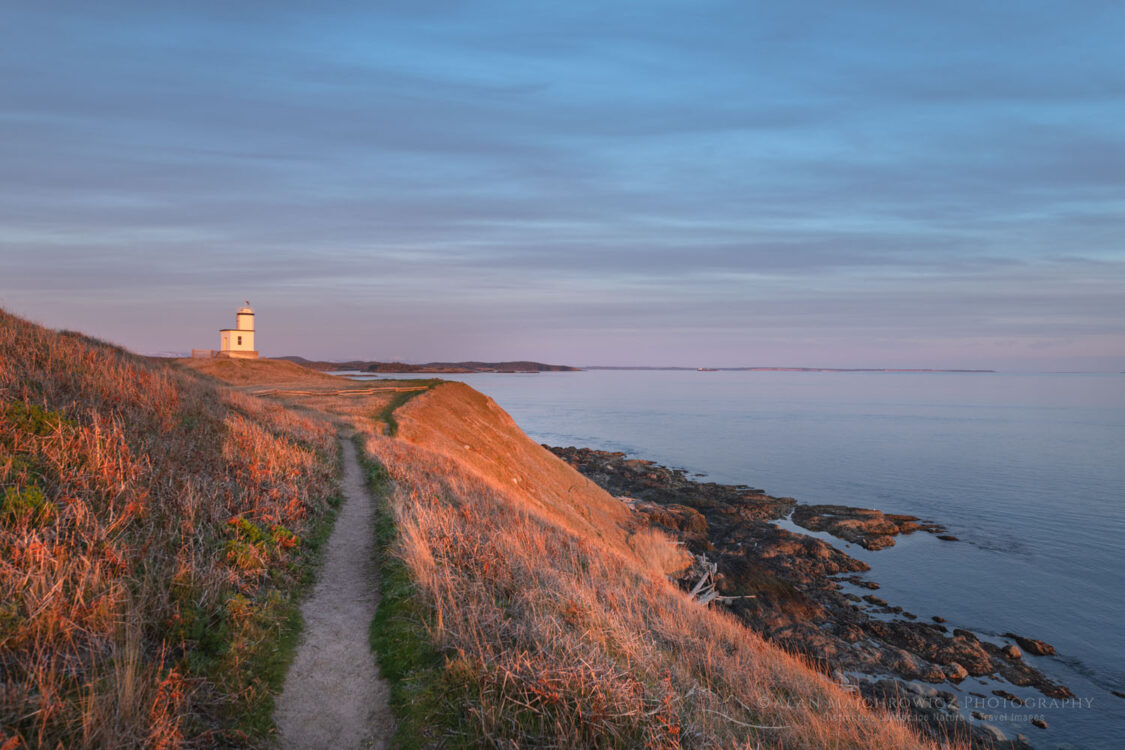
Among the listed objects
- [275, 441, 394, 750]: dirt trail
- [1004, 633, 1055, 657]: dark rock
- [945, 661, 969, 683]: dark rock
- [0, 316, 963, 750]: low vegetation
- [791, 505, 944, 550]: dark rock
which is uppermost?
[0, 316, 963, 750]: low vegetation

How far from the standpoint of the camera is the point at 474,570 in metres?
7.90

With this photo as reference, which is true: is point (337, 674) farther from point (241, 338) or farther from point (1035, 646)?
point (241, 338)

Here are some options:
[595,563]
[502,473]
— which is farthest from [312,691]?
[502,473]

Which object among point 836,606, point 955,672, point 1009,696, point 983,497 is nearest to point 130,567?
point 955,672

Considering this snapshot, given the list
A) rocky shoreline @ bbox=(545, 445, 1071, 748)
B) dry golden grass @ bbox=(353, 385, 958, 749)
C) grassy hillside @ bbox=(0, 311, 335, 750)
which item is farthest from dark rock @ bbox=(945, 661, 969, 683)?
grassy hillside @ bbox=(0, 311, 335, 750)

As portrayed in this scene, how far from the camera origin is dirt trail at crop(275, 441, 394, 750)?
493cm

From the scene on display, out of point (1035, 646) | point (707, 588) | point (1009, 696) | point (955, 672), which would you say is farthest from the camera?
point (707, 588)

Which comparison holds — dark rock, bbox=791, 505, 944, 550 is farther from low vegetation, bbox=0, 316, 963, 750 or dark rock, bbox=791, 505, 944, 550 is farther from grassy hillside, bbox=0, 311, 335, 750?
grassy hillside, bbox=0, 311, 335, 750

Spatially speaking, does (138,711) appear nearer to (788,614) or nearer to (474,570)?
(474,570)

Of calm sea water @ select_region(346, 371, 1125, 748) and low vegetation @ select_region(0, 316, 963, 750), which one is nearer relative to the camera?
low vegetation @ select_region(0, 316, 963, 750)

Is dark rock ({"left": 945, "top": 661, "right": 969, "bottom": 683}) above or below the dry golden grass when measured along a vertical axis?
below

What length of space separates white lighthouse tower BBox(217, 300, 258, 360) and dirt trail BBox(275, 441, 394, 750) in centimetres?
6538

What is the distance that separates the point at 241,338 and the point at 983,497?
70.2m

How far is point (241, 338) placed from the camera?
6631 centimetres
